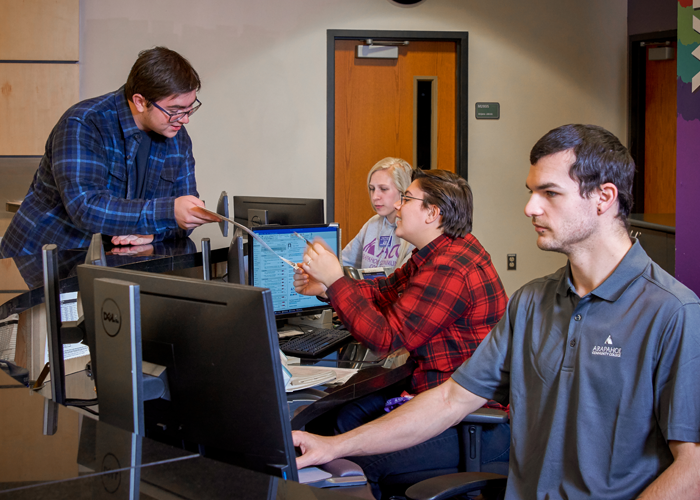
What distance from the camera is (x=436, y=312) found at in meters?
1.82

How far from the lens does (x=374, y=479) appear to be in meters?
1.76

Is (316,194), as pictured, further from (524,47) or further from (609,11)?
(609,11)

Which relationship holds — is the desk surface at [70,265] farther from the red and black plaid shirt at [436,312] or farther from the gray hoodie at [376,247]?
the gray hoodie at [376,247]

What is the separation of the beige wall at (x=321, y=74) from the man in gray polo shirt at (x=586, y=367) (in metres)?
3.35

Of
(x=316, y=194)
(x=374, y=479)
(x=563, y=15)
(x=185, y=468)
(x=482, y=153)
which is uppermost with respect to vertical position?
(x=563, y=15)

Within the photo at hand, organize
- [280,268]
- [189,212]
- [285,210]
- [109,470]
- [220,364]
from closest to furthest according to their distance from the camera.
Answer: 1. [109,470]
2. [220,364]
3. [189,212]
4. [280,268]
5. [285,210]

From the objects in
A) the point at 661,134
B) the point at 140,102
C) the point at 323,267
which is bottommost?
the point at 323,267

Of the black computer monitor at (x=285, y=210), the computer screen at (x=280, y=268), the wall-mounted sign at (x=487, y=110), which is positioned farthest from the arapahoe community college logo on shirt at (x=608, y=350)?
the wall-mounted sign at (x=487, y=110)

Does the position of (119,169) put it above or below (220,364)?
above

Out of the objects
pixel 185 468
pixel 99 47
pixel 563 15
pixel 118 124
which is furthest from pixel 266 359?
pixel 563 15

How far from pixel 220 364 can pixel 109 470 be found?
0.21 meters

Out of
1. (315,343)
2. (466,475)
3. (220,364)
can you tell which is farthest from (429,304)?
(220,364)

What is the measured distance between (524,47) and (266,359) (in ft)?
14.1

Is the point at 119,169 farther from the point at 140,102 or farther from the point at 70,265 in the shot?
the point at 70,265
